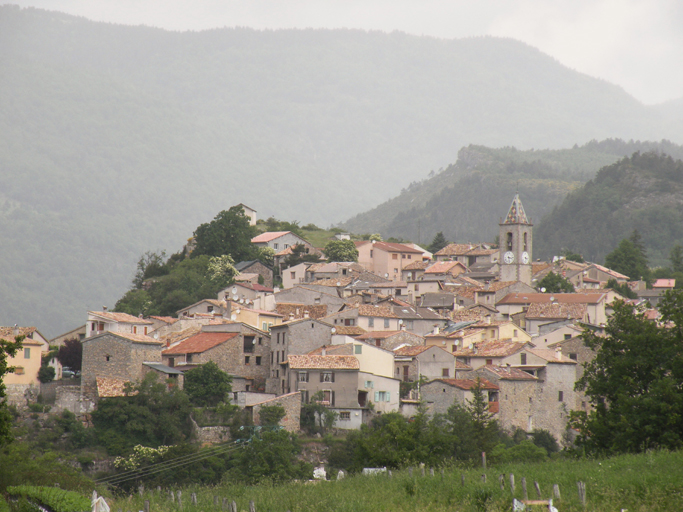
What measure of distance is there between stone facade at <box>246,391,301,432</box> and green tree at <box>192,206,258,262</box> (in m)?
44.9

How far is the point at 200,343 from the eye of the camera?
64875 mm

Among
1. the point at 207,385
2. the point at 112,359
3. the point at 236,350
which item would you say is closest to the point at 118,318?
the point at 112,359

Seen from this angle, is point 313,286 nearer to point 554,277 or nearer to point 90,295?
point 554,277

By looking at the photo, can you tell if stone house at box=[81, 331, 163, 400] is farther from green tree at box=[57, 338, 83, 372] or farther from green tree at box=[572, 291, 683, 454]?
green tree at box=[572, 291, 683, 454]

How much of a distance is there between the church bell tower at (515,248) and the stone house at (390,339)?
26.4 m

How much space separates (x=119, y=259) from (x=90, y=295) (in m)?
30.4

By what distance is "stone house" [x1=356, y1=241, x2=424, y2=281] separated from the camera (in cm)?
10381

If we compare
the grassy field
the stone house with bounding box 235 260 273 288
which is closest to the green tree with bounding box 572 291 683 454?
the grassy field

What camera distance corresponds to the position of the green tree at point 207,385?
194 ft

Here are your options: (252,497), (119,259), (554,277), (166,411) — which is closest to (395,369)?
(166,411)

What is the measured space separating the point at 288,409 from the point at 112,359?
420 inches

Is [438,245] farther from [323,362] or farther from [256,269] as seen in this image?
[323,362]

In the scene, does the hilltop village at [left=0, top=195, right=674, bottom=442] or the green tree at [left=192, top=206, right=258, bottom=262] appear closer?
the hilltop village at [left=0, top=195, right=674, bottom=442]

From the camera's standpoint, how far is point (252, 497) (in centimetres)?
2781
